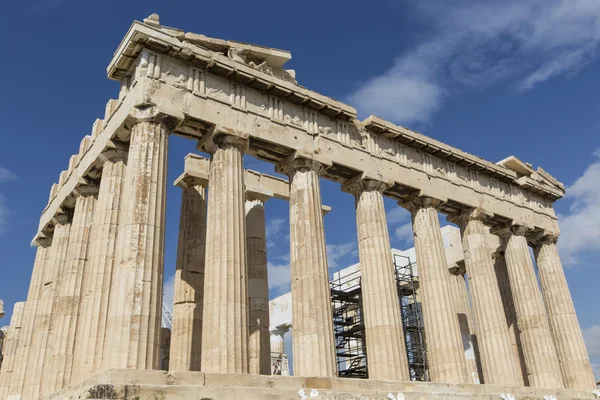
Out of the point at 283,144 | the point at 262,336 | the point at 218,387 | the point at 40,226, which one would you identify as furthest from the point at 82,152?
the point at 218,387

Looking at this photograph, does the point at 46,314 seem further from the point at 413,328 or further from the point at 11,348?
the point at 413,328

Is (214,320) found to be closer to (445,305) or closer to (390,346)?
(390,346)

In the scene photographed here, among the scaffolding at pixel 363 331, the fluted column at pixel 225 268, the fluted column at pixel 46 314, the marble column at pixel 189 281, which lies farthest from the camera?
the scaffolding at pixel 363 331

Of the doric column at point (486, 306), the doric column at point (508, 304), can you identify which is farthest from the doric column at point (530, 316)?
the doric column at point (486, 306)

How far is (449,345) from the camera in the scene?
21578 millimetres

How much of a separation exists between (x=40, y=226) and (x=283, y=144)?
44.2ft

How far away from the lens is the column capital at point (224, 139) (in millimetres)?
18686

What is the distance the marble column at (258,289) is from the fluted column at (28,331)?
28.3 ft

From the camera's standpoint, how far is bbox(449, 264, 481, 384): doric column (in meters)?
28.6

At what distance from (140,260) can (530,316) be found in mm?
19119

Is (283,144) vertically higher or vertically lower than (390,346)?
higher

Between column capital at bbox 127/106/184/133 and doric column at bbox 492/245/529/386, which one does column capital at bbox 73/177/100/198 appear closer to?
column capital at bbox 127/106/184/133

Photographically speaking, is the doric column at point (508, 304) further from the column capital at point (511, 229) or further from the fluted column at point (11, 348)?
the fluted column at point (11, 348)

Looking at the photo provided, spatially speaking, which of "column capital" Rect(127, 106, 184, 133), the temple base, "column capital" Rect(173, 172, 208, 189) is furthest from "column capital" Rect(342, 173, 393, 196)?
"column capital" Rect(127, 106, 184, 133)
